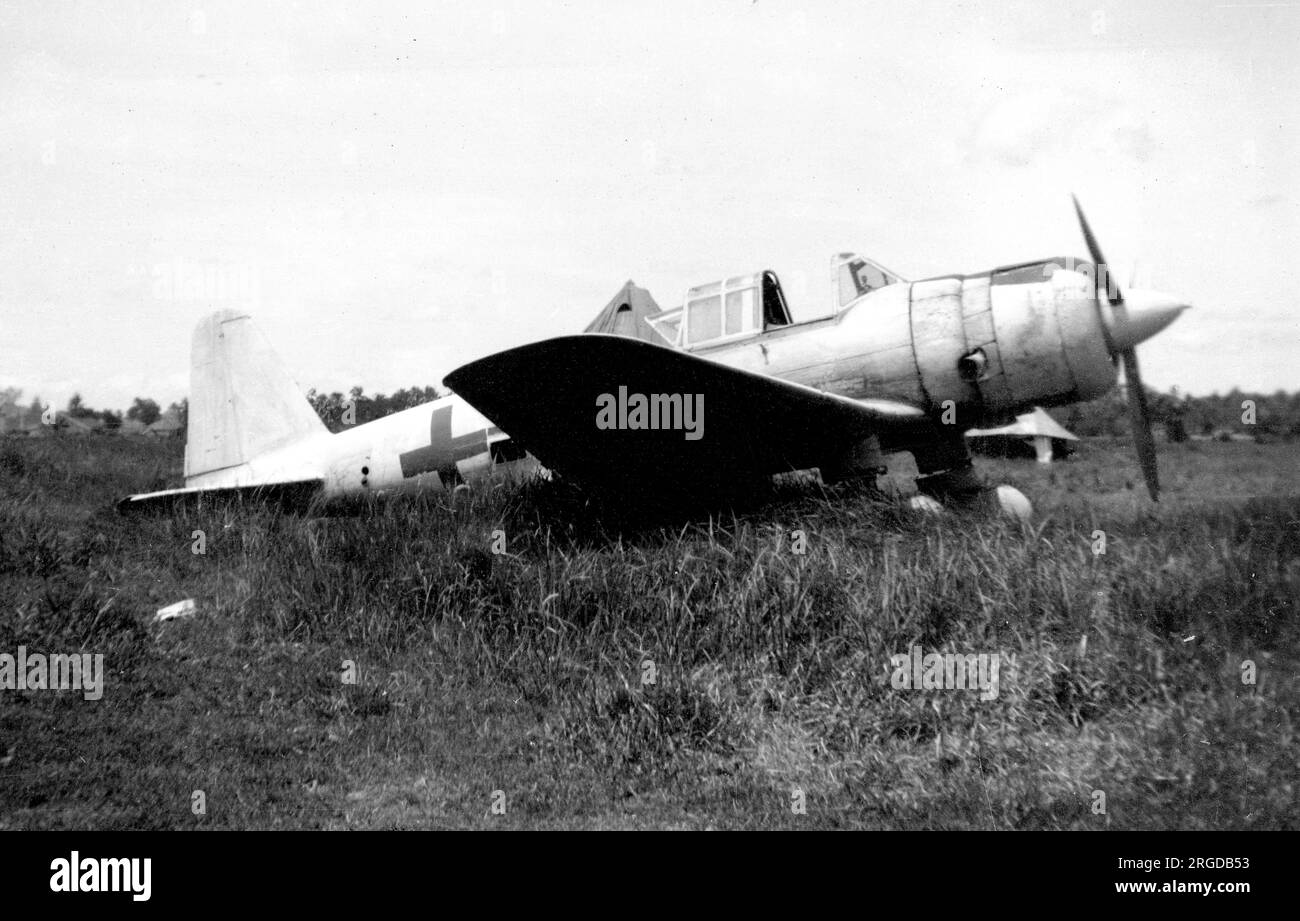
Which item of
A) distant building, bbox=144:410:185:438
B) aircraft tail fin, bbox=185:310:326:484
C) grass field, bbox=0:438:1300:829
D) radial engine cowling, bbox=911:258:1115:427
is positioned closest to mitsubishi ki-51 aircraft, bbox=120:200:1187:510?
radial engine cowling, bbox=911:258:1115:427

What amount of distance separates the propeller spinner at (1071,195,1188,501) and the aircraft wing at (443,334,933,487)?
1.32 m

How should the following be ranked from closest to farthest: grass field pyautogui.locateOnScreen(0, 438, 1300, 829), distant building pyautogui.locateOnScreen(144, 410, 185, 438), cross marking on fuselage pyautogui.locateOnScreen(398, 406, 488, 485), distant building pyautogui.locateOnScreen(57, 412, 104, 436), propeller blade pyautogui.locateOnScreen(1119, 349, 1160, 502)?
grass field pyautogui.locateOnScreen(0, 438, 1300, 829) → propeller blade pyautogui.locateOnScreen(1119, 349, 1160, 502) → cross marking on fuselage pyautogui.locateOnScreen(398, 406, 488, 485) → distant building pyautogui.locateOnScreen(57, 412, 104, 436) → distant building pyautogui.locateOnScreen(144, 410, 185, 438)

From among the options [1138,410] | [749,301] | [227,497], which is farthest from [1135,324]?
[227,497]

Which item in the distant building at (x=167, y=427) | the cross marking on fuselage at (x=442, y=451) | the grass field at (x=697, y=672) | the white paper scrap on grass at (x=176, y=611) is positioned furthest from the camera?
the distant building at (x=167, y=427)

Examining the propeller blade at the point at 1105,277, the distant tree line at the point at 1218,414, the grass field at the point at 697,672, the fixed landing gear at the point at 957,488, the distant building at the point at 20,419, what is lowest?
the grass field at the point at 697,672

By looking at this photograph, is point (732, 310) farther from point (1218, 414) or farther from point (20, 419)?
point (20, 419)

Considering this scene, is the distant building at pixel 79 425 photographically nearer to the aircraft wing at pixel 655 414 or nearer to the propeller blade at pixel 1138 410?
the aircraft wing at pixel 655 414

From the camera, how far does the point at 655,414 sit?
6.05 m

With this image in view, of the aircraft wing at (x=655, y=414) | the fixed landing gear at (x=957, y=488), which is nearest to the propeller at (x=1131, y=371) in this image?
the fixed landing gear at (x=957, y=488)

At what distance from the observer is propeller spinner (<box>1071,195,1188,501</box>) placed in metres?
5.96

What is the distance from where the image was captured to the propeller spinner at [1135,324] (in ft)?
19.5

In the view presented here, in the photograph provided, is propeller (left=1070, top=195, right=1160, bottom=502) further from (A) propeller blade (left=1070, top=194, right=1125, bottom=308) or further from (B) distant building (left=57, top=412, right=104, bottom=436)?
(B) distant building (left=57, top=412, right=104, bottom=436)

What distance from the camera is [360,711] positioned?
4688 millimetres
